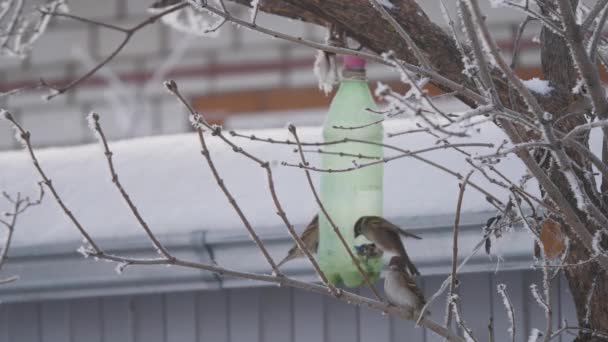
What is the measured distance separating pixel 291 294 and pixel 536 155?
1689 millimetres

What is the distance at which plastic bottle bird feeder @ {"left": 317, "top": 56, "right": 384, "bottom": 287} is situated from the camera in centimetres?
385

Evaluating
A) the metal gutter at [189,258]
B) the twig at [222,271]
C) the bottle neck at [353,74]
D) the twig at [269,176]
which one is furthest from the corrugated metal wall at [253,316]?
the twig at [269,176]

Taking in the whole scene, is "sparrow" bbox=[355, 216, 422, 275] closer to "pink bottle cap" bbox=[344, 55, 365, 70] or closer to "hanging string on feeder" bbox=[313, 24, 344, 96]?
"pink bottle cap" bbox=[344, 55, 365, 70]

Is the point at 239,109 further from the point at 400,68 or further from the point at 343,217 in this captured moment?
the point at 400,68

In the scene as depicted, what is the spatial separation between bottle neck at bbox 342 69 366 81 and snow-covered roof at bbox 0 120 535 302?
2.74 ft

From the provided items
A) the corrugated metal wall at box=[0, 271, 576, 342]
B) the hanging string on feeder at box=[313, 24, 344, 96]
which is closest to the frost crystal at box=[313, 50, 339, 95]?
the hanging string on feeder at box=[313, 24, 344, 96]

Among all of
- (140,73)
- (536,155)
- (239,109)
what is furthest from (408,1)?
(140,73)

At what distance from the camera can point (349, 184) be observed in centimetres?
402

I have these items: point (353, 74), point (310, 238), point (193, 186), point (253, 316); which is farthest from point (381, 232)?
point (193, 186)

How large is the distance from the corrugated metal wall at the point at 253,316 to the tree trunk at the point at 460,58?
0.91 meters

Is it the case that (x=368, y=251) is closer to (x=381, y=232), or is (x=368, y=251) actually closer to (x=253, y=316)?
(x=381, y=232)

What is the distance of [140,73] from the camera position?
20.4m

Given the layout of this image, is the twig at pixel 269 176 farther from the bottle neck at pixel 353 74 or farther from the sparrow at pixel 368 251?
the bottle neck at pixel 353 74

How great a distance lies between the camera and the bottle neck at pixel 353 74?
3836mm
